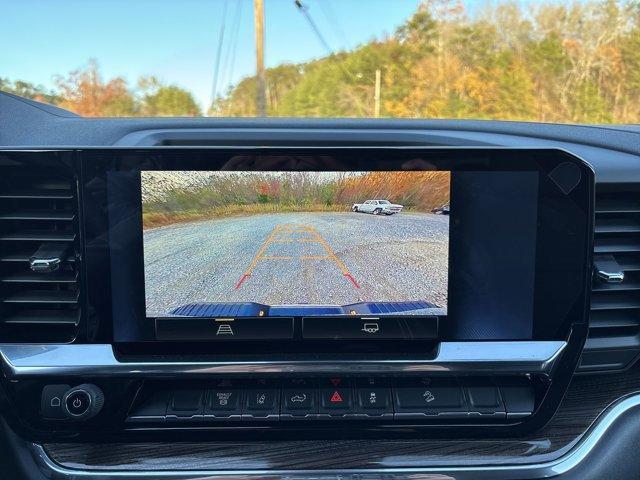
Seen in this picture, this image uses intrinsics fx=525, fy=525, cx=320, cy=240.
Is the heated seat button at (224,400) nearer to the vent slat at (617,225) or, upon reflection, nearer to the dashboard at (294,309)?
the dashboard at (294,309)

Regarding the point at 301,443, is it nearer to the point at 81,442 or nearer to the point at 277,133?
the point at 81,442

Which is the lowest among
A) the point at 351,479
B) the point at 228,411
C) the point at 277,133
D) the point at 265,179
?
the point at 351,479

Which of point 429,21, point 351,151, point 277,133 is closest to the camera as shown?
point 351,151

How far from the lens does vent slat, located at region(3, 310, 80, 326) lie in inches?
58.6

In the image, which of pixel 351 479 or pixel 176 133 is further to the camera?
pixel 176 133

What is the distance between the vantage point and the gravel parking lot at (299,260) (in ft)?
4.83

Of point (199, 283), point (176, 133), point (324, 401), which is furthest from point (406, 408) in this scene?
point (176, 133)

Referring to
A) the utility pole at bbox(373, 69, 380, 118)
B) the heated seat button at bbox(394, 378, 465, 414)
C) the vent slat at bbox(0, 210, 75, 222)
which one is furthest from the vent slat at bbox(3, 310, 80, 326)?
the utility pole at bbox(373, 69, 380, 118)

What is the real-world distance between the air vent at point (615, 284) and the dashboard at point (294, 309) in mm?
195

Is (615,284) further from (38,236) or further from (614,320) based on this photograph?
(38,236)

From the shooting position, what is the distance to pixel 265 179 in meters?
1.44

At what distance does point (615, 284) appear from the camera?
1.66 metres

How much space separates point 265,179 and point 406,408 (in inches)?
29.6

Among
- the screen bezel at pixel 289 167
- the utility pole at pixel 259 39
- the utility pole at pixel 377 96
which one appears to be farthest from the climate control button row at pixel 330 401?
the utility pole at pixel 377 96
